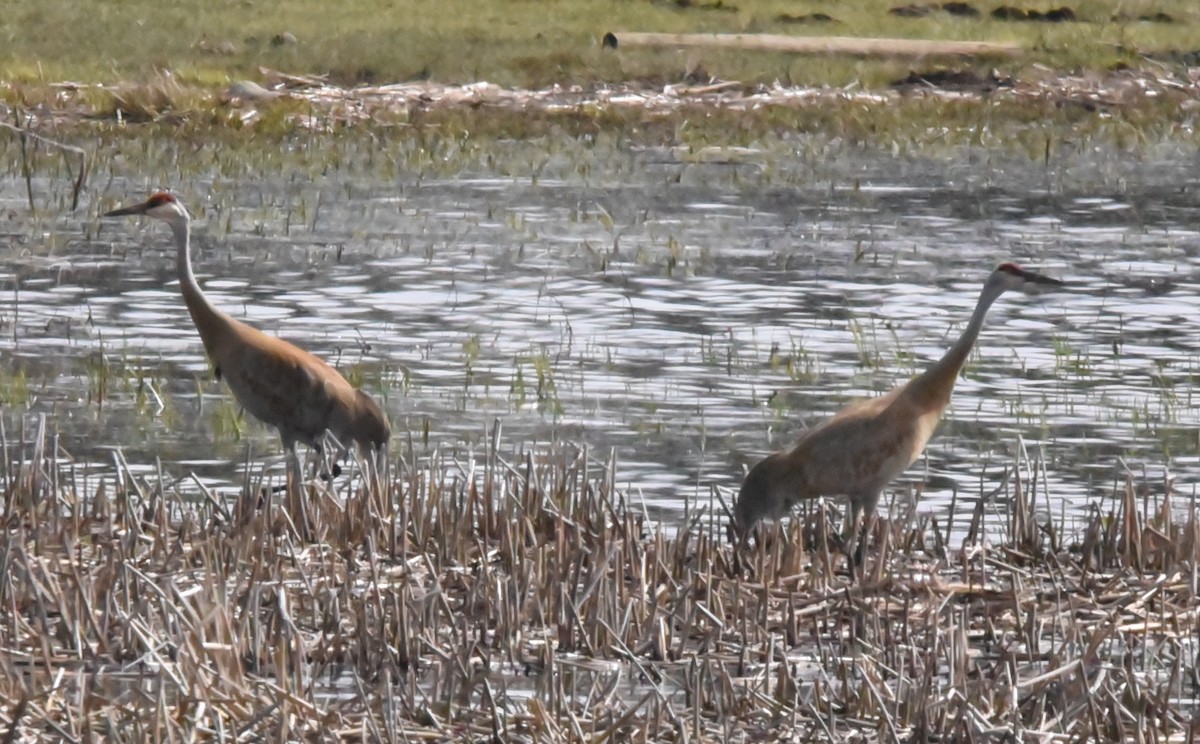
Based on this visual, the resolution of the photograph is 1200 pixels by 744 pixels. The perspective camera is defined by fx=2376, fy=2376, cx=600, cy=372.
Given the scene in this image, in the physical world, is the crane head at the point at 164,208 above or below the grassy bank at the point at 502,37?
below

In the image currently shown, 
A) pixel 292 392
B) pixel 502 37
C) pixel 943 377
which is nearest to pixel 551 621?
pixel 943 377

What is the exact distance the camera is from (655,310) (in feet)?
43.9

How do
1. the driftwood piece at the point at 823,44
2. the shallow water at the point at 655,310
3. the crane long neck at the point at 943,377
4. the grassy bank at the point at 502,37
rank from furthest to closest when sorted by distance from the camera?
the driftwood piece at the point at 823,44, the grassy bank at the point at 502,37, the shallow water at the point at 655,310, the crane long neck at the point at 943,377

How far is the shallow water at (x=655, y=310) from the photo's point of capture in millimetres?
9859

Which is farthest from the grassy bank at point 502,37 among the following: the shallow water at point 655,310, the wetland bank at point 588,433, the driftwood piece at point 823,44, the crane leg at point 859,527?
the crane leg at point 859,527

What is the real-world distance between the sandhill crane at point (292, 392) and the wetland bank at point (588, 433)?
26cm

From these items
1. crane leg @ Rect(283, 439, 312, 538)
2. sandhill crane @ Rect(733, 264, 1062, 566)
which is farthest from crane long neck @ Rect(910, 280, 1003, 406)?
crane leg @ Rect(283, 439, 312, 538)

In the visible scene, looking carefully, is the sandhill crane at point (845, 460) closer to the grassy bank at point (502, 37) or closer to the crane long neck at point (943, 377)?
the crane long neck at point (943, 377)

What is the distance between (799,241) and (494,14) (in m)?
16.7

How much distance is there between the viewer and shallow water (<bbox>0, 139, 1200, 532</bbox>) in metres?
9.86

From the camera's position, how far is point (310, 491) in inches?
308

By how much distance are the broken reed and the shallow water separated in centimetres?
105

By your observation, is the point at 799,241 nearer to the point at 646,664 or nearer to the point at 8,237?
the point at 8,237

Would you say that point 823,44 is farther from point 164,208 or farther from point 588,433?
point 164,208
